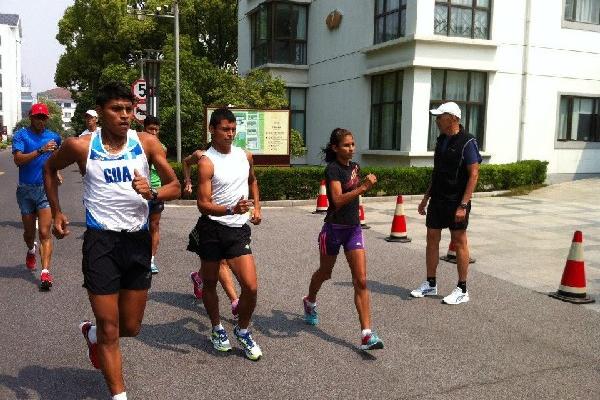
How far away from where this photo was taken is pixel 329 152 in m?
4.62

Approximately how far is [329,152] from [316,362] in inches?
67.1

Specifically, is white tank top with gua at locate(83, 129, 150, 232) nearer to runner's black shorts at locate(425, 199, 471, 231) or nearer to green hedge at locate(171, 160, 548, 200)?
runner's black shorts at locate(425, 199, 471, 231)

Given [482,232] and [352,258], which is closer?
[352,258]

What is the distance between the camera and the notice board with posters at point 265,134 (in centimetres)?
1541

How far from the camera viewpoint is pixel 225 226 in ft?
13.6

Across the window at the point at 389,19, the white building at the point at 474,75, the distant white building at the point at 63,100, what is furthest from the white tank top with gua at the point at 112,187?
the distant white building at the point at 63,100

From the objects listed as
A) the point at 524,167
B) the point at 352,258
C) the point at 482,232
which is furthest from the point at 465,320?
the point at 524,167

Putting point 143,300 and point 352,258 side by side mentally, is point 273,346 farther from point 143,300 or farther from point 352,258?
point 143,300

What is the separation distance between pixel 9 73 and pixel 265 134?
10221 centimetres

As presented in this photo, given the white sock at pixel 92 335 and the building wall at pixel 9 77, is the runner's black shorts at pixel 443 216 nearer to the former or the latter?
the white sock at pixel 92 335

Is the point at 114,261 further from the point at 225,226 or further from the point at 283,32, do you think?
the point at 283,32

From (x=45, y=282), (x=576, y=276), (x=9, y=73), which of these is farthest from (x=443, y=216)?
(x=9, y=73)

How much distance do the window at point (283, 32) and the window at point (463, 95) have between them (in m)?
8.28

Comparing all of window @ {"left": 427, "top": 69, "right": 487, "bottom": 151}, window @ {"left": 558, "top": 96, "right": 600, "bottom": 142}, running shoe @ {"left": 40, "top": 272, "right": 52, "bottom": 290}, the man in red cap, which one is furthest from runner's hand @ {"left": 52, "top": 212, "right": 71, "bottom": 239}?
window @ {"left": 558, "top": 96, "right": 600, "bottom": 142}
